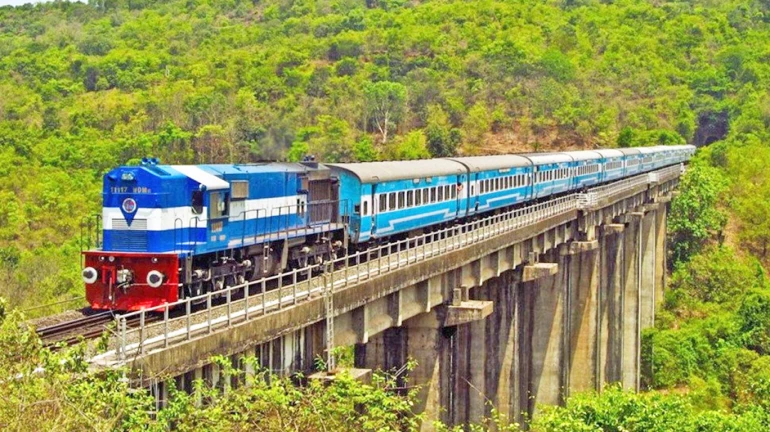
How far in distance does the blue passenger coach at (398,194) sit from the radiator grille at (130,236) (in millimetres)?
8864

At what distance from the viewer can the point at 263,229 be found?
2398cm

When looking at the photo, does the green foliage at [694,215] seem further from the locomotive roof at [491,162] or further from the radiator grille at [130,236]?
the radiator grille at [130,236]

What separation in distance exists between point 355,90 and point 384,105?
31.3ft

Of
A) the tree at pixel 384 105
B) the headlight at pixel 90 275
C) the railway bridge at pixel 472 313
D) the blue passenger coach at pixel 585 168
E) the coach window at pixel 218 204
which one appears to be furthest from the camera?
the tree at pixel 384 105

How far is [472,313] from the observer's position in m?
29.1

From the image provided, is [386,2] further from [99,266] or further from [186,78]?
[99,266]

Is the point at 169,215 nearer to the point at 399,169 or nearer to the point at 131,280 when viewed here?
the point at 131,280

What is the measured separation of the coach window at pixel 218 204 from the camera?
21.6 m

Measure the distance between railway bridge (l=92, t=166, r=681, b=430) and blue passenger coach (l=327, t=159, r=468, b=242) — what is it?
32.7 inches

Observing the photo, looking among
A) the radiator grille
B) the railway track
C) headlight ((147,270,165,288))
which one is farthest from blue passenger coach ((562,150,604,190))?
the railway track

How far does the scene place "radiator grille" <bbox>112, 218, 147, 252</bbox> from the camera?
2031cm

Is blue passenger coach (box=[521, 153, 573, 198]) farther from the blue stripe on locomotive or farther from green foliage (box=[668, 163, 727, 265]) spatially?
green foliage (box=[668, 163, 727, 265])

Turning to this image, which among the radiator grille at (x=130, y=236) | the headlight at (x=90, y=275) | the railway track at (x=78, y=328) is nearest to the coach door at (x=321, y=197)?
the radiator grille at (x=130, y=236)

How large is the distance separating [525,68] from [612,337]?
67.2m
